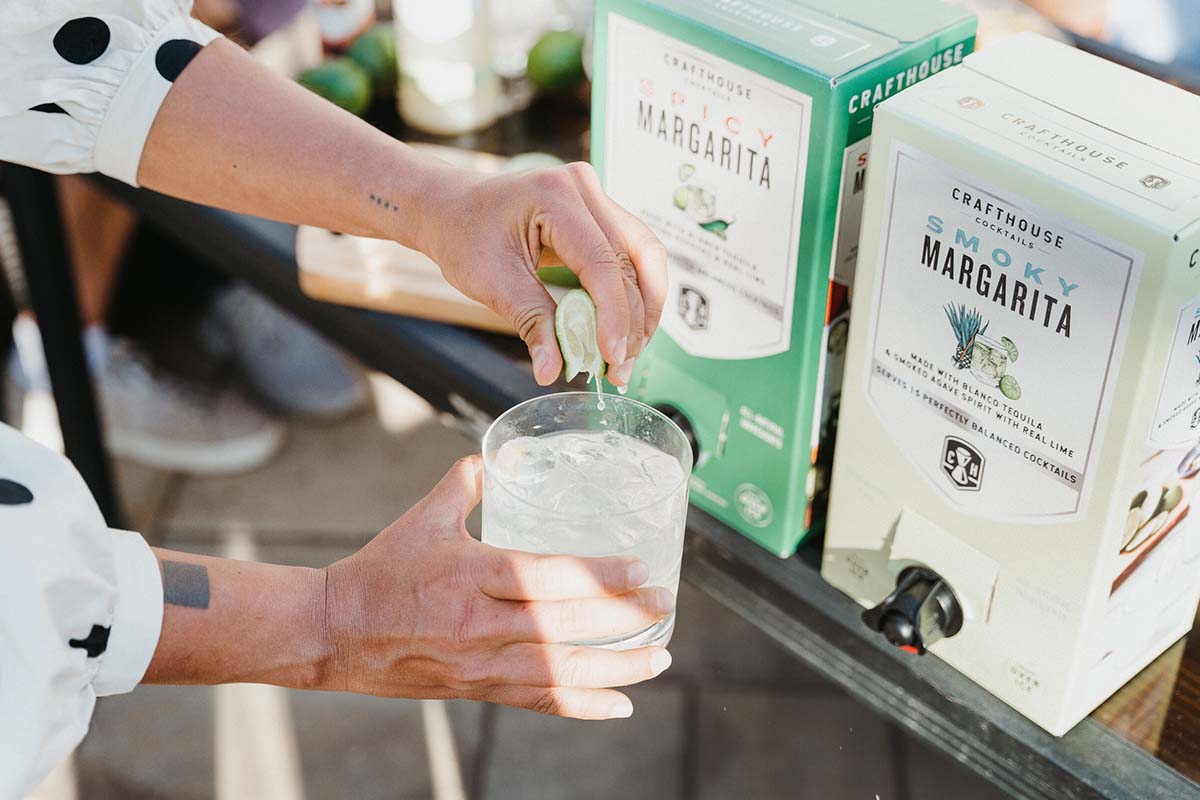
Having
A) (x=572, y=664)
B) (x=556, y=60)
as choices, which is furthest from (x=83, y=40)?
(x=572, y=664)

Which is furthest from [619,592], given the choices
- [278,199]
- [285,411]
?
[285,411]

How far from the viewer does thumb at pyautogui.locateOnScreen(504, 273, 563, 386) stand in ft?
3.19

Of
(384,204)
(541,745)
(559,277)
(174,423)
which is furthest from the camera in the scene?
(174,423)

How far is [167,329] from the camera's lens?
2826 millimetres

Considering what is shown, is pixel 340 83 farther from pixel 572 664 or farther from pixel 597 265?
pixel 572 664

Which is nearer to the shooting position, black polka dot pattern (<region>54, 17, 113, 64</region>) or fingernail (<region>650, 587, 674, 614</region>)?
fingernail (<region>650, 587, 674, 614</region>)

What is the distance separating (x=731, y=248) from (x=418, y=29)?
0.75 metres

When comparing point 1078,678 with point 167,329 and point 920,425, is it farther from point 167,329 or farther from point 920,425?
point 167,329

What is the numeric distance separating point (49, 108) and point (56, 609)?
1.94 ft

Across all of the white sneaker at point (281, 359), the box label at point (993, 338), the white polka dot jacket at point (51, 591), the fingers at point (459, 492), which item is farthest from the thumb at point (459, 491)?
the white sneaker at point (281, 359)

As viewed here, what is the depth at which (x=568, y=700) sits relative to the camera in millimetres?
942

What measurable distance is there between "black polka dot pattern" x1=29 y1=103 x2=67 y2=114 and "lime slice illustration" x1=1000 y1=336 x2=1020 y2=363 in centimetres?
89

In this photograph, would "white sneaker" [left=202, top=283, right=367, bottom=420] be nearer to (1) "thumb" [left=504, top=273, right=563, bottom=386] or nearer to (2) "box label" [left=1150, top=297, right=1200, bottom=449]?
(1) "thumb" [left=504, top=273, right=563, bottom=386]

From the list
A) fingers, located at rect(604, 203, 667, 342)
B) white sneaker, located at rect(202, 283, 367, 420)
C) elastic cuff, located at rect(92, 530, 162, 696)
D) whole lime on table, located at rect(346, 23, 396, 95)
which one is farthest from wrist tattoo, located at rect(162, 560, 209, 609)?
white sneaker, located at rect(202, 283, 367, 420)
